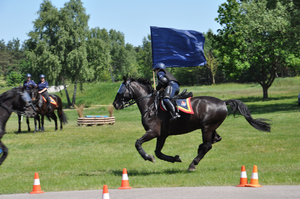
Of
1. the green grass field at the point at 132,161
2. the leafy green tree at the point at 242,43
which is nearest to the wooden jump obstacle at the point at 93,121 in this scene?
the green grass field at the point at 132,161

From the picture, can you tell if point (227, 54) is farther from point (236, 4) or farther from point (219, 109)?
point (219, 109)

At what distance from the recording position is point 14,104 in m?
11.2

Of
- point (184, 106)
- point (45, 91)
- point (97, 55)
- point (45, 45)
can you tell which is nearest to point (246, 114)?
point (184, 106)

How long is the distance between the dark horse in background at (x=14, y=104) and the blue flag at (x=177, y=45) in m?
9.35

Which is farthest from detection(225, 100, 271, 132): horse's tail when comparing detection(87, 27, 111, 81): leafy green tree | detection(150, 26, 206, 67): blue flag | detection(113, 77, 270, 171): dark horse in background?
detection(87, 27, 111, 81): leafy green tree

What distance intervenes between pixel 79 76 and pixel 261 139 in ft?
152

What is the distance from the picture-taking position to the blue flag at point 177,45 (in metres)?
19.8

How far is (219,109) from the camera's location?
11.2 metres

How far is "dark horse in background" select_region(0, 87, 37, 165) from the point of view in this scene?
1079cm

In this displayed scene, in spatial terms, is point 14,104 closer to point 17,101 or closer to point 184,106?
point 17,101

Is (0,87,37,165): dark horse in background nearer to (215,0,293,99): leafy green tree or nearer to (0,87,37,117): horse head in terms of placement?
(0,87,37,117): horse head

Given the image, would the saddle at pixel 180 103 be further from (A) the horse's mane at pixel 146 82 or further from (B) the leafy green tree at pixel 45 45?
(B) the leafy green tree at pixel 45 45

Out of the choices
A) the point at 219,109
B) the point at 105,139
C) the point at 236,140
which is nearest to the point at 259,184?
the point at 219,109

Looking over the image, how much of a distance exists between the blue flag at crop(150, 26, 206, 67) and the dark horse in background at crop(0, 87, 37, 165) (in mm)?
9352
